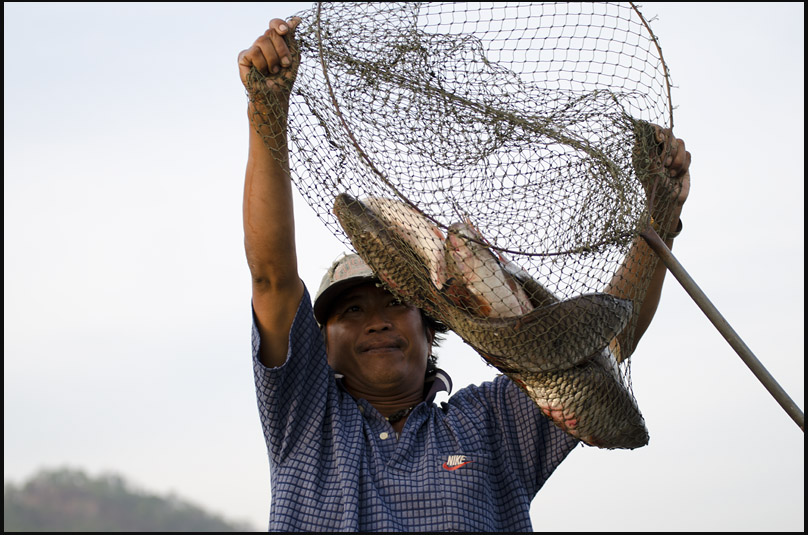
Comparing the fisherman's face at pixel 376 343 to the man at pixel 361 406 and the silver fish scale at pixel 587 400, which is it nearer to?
the man at pixel 361 406

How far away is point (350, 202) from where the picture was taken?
103 inches

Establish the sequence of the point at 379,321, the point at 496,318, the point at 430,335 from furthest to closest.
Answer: the point at 430,335, the point at 379,321, the point at 496,318

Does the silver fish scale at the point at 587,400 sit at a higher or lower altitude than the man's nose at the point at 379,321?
lower

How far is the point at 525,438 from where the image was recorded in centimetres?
308

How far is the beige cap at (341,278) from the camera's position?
315cm

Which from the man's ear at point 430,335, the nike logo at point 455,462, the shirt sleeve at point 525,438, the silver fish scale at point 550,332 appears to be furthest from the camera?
the man's ear at point 430,335

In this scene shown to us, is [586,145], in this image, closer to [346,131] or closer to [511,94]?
[511,94]

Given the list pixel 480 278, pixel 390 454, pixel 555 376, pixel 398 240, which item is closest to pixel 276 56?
pixel 398 240

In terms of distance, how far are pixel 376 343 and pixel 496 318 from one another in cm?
84

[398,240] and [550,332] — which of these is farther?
[398,240]

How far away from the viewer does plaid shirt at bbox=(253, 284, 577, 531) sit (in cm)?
275

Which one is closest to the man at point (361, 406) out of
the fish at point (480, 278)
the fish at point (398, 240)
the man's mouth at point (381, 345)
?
the man's mouth at point (381, 345)

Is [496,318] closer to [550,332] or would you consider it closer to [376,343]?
[550,332]

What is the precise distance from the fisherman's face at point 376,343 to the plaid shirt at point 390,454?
85 mm
